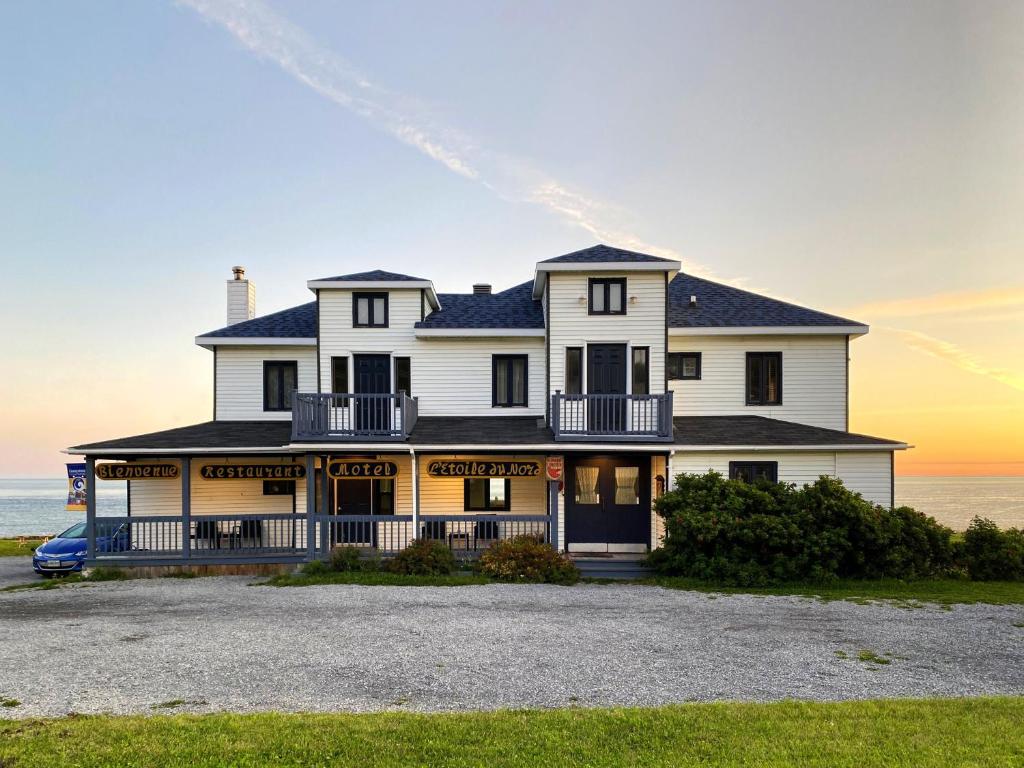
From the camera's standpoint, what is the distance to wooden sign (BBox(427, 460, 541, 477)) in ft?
52.6

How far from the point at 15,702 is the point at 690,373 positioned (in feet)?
54.9

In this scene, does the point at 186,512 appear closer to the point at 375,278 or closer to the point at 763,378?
the point at 375,278

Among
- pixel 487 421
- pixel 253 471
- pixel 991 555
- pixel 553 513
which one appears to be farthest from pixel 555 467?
pixel 991 555

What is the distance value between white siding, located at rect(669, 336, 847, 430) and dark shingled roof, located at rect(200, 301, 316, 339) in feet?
38.0

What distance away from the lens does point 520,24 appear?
1892 centimetres

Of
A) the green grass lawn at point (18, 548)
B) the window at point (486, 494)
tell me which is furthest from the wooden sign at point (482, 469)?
the green grass lawn at point (18, 548)

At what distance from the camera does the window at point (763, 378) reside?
1831 centimetres

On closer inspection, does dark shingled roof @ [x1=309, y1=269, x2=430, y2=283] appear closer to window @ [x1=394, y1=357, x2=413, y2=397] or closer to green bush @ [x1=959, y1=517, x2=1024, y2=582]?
window @ [x1=394, y1=357, x2=413, y2=397]

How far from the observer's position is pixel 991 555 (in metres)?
13.9

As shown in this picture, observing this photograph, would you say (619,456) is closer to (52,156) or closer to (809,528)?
(809,528)

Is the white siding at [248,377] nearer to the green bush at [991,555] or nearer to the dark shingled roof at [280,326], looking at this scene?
the dark shingled roof at [280,326]

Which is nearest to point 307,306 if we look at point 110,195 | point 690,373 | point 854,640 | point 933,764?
point 110,195

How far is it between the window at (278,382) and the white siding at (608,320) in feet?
27.5

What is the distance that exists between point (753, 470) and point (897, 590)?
4.51m
